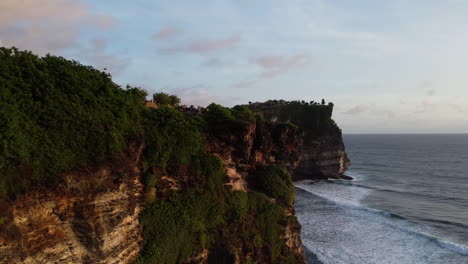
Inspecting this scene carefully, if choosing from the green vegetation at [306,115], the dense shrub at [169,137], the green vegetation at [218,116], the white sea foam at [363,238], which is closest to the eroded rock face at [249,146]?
the green vegetation at [218,116]

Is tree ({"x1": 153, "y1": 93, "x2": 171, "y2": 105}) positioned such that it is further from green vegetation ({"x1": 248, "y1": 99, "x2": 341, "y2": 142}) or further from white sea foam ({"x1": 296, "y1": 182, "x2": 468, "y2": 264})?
green vegetation ({"x1": 248, "y1": 99, "x2": 341, "y2": 142})

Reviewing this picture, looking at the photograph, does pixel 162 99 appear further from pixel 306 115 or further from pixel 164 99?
pixel 306 115

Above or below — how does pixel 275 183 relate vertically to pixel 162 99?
below

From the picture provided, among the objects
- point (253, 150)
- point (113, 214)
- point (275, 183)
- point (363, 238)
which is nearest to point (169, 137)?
point (113, 214)

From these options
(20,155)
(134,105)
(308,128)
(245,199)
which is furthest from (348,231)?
(308,128)

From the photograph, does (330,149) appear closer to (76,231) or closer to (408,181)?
(408,181)

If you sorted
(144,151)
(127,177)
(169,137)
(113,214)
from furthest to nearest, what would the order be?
(169,137) < (144,151) < (127,177) < (113,214)

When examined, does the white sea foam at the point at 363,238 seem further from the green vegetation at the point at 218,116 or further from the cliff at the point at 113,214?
the green vegetation at the point at 218,116

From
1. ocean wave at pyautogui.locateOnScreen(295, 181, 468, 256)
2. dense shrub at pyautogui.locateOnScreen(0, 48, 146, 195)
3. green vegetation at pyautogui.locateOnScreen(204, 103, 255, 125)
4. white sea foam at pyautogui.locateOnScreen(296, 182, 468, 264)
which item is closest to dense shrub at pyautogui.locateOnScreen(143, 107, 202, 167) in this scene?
dense shrub at pyautogui.locateOnScreen(0, 48, 146, 195)
